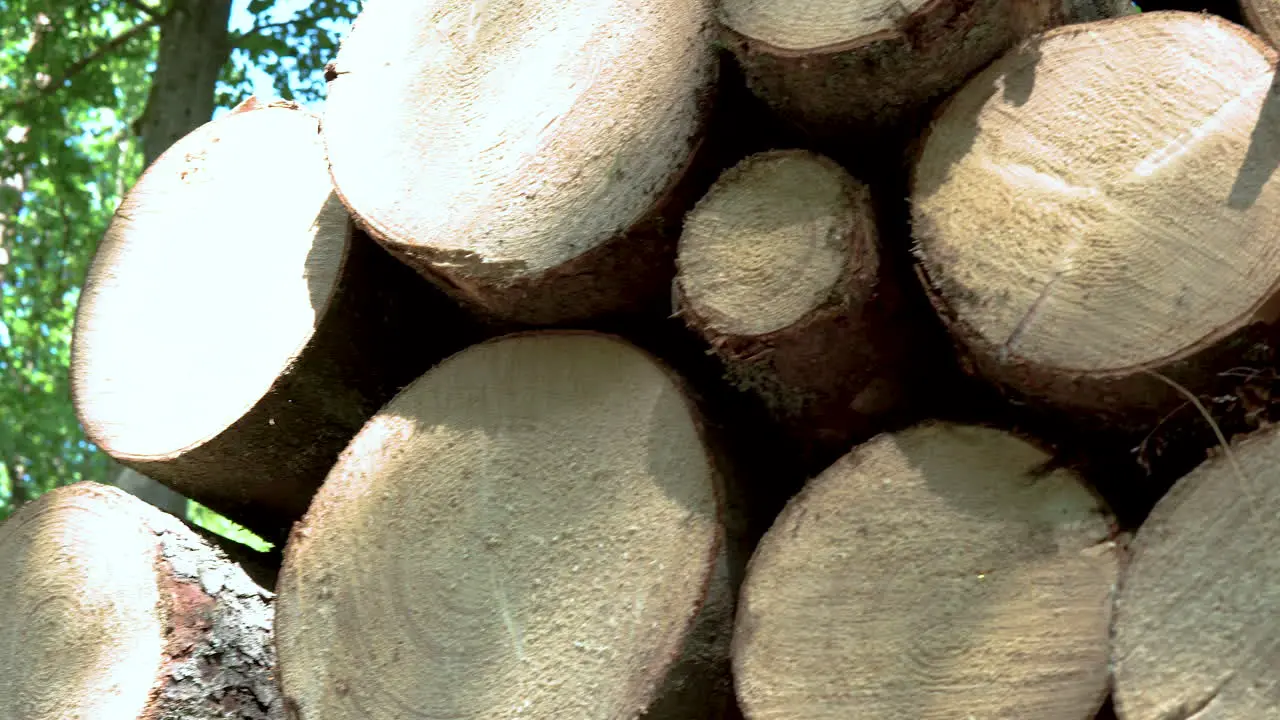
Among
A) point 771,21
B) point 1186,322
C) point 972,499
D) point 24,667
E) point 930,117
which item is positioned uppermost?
point 771,21

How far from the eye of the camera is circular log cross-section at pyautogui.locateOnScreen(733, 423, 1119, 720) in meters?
1.05

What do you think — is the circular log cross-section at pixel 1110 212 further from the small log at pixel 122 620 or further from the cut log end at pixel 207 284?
the small log at pixel 122 620

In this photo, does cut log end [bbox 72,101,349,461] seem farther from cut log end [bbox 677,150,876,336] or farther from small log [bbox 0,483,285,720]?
cut log end [bbox 677,150,876,336]

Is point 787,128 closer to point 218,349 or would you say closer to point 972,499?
point 972,499

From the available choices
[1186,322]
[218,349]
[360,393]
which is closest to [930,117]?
[1186,322]

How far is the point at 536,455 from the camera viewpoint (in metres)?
1.32

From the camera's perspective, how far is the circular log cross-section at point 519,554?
1.21 metres

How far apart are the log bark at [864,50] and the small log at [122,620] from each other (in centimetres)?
87

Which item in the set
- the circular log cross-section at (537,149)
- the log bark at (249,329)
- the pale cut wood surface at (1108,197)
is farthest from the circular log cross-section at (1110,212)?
the log bark at (249,329)

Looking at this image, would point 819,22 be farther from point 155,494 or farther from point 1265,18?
point 155,494

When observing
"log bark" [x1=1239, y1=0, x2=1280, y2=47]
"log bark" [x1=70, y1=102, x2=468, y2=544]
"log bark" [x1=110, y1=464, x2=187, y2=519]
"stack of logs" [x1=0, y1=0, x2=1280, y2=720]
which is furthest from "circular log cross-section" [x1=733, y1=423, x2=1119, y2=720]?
"log bark" [x1=110, y1=464, x2=187, y2=519]

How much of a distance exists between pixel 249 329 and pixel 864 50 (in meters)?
0.83

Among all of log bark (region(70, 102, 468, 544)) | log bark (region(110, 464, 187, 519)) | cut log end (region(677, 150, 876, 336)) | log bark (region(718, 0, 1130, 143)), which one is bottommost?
log bark (region(110, 464, 187, 519))

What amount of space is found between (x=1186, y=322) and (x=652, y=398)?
494mm
